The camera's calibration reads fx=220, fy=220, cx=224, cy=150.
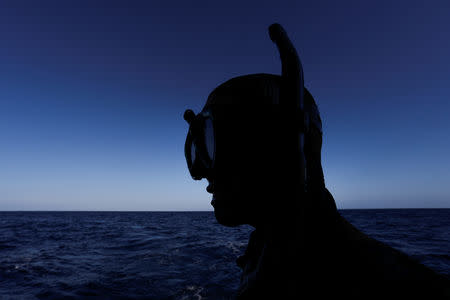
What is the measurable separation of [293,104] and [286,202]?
1.29ft

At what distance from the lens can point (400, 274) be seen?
2.49 ft

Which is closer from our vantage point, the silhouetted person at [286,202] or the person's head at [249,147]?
the silhouetted person at [286,202]

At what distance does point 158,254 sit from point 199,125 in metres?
10.8

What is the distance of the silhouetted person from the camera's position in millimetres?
752

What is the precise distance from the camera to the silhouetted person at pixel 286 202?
0.75 metres

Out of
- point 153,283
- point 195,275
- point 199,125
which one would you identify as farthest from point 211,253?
point 199,125

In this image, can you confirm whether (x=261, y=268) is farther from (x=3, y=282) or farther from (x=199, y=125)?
(x=3, y=282)

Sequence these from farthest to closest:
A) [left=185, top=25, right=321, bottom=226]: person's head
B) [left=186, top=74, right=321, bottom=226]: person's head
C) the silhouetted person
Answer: [left=186, top=74, right=321, bottom=226]: person's head < [left=185, top=25, right=321, bottom=226]: person's head < the silhouetted person

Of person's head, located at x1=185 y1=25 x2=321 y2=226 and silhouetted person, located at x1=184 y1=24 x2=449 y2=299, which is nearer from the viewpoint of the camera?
silhouetted person, located at x1=184 y1=24 x2=449 y2=299

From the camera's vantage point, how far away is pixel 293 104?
89 cm

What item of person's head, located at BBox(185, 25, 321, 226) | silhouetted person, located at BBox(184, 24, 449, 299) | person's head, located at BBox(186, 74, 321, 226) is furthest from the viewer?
person's head, located at BBox(186, 74, 321, 226)

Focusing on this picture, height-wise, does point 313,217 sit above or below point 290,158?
below

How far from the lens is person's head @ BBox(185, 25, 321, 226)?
879 mm

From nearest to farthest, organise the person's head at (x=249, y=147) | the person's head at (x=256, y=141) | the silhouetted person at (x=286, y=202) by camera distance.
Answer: the silhouetted person at (x=286, y=202) → the person's head at (x=256, y=141) → the person's head at (x=249, y=147)
